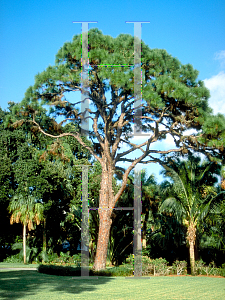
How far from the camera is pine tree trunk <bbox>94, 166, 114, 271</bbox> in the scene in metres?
13.2

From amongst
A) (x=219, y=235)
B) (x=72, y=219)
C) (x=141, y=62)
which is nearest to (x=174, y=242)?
(x=219, y=235)

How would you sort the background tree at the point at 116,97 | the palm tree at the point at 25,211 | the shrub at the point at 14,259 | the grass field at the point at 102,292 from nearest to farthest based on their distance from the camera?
the grass field at the point at 102,292, the background tree at the point at 116,97, the palm tree at the point at 25,211, the shrub at the point at 14,259

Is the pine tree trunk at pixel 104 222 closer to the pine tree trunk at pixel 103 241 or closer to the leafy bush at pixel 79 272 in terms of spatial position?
the pine tree trunk at pixel 103 241

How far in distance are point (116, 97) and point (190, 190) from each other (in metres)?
5.59

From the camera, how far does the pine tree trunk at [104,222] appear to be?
1321 cm

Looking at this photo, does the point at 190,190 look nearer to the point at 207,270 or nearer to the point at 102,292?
the point at 207,270

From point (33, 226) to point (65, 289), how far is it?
1278 centimetres

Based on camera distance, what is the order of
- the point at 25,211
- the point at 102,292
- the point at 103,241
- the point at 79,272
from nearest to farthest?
the point at 102,292
the point at 79,272
the point at 103,241
the point at 25,211

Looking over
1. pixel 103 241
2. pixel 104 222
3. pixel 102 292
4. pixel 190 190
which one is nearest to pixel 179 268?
pixel 190 190

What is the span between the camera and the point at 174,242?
17.8 meters

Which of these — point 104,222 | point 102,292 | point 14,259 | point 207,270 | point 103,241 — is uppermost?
point 104,222

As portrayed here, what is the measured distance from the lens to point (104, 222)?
13320 millimetres

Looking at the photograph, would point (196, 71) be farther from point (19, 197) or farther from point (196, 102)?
point (19, 197)

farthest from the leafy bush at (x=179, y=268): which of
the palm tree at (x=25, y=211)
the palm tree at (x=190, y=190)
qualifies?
the palm tree at (x=25, y=211)
